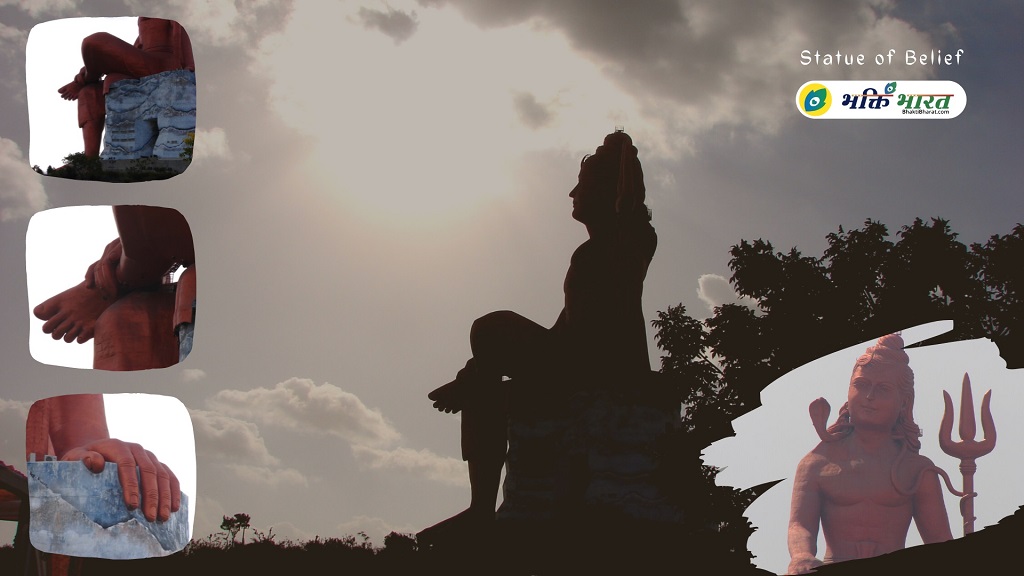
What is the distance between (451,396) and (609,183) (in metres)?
2.33

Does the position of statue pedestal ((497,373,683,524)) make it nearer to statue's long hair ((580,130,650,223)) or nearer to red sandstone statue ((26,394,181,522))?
statue's long hair ((580,130,650,223))

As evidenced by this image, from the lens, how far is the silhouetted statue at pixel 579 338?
923cm

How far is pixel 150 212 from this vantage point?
7773 millimetres

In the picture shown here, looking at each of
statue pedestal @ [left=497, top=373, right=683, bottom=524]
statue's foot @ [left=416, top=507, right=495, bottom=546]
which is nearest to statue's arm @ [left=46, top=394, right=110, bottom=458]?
statue's foot @ [left=416, top=507, right=495, bottom=546]

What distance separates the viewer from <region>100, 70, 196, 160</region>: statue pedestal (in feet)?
25.2

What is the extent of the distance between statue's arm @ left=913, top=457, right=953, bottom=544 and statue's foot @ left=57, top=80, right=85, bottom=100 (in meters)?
7.57

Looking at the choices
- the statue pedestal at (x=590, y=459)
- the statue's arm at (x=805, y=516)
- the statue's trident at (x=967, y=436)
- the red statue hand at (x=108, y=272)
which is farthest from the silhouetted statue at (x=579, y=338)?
the red statue hand at (x=108, y=272)

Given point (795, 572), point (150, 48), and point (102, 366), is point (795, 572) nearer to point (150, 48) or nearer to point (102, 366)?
point (102, 366)

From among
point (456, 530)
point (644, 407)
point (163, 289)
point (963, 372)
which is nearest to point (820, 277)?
point (963, 372)

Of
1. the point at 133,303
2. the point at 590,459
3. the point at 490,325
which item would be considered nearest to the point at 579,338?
the point at 490,325

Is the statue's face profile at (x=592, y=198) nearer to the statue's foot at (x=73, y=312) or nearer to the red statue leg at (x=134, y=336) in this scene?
the red statue leg at (x=134, y=336)

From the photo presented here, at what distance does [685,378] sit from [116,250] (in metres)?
5.25

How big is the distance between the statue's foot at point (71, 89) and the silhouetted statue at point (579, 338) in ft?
11.9

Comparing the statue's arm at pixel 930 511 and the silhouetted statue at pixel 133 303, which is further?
the statue's arm at pixel 930 511
